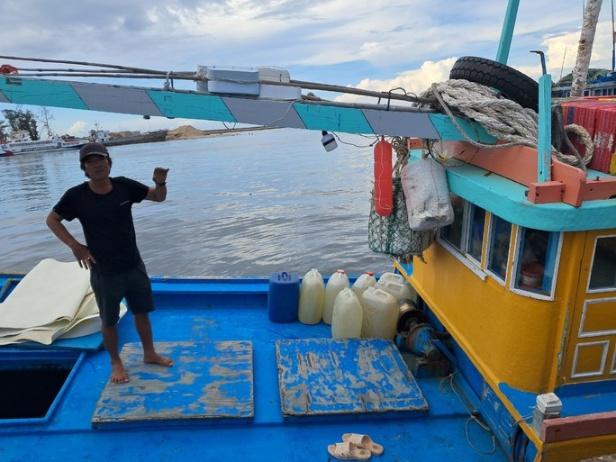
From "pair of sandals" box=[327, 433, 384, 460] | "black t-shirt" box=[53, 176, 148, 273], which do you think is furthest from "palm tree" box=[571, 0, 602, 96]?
"black t-shirt" box=[53, 176, 148, 273]

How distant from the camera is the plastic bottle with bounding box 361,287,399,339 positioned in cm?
459

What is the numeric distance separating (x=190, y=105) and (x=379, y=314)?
2.68 metres

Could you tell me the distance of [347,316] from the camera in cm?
451

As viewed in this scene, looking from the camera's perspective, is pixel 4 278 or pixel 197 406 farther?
pixel 4 278

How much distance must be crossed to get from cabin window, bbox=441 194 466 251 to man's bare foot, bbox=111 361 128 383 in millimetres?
2934

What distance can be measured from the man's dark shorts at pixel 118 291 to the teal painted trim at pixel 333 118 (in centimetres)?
177

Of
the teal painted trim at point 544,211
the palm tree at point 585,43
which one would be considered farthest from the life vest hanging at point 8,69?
the palm tree at point 585,43

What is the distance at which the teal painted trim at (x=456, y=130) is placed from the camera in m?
3.40

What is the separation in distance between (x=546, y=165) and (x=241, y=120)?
1.94 metres

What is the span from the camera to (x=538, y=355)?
2953mm

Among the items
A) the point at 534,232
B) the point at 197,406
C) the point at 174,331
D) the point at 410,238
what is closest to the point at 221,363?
the point at 197,406

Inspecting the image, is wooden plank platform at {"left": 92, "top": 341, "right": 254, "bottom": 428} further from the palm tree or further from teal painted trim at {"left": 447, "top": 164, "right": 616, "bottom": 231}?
the palm tree

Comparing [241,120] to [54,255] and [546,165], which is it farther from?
[54,255]

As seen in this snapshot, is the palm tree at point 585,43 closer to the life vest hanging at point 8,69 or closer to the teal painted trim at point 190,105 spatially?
the teal painted trim at point 190,105
